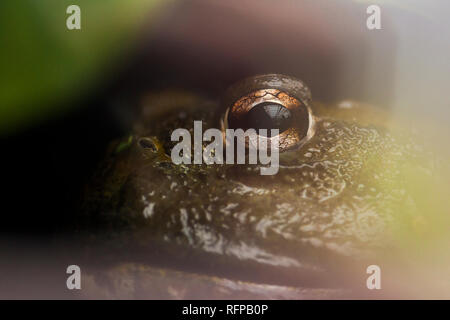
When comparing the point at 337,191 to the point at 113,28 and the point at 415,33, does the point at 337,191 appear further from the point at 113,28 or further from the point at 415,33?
the point at 113,28

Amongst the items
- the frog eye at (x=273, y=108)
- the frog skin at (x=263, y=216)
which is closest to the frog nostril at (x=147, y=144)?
the frog skin at (x=263, y=216)

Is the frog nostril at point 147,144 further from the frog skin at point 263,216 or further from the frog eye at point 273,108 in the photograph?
the frog eye at point 273,108

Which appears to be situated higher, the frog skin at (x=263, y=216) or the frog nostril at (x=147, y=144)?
the frog nostril at (x=147, y=144)

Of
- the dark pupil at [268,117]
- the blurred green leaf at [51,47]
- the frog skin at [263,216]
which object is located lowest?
the frog skin at [263,216]

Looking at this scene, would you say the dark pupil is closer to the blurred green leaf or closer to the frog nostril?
the frog nostril

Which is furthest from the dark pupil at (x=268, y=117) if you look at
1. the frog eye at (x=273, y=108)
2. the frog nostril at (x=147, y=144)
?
the frog nostril at (x=147, y=144)

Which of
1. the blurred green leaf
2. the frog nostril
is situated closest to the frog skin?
the frog nostril

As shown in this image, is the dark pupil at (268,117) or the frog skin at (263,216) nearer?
the frog skin at (263,216)
